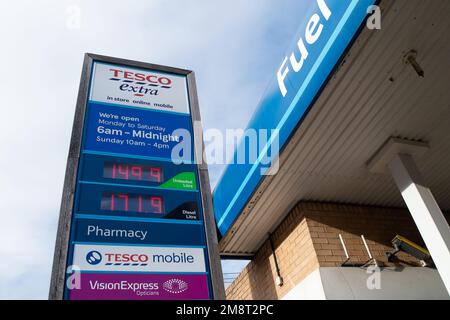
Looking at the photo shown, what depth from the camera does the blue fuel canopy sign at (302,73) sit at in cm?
390

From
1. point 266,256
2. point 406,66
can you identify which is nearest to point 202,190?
point 406,66

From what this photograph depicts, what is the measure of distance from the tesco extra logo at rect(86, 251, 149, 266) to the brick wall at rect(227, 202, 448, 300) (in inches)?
131

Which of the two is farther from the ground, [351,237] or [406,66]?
[406,66]

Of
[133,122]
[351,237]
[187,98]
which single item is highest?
[187,98]

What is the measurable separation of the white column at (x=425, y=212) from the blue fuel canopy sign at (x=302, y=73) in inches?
64.9

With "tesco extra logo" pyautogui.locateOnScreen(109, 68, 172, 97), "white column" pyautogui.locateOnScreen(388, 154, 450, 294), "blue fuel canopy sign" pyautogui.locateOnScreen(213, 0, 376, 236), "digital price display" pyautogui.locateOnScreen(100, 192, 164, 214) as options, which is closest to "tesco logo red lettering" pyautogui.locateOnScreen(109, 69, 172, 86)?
"tesco extra logo" pyautogui.locateOnScreen(109, 68, 172, 97)

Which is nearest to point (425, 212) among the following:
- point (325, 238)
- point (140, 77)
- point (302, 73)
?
point (325, 238)

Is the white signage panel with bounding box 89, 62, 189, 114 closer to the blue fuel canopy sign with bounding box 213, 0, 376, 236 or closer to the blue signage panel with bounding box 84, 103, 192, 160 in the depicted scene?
the blue signage panel with bounding box 84, 103, 192, 160

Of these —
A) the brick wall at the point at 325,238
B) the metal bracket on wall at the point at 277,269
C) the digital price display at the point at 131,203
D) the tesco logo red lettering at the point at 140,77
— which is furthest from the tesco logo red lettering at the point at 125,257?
the metal bracket on wall at the point at 277,269

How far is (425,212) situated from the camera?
4.76m

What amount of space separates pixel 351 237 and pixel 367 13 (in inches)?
145

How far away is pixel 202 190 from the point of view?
366cm

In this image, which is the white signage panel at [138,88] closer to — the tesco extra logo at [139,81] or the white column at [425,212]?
the tesco extra logo at [139,81]
